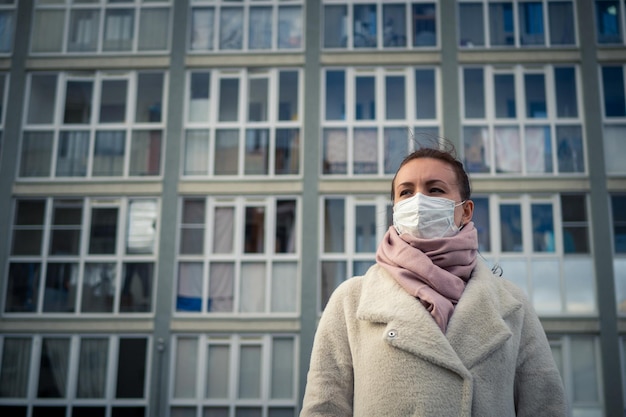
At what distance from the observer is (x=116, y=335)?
49.9ft

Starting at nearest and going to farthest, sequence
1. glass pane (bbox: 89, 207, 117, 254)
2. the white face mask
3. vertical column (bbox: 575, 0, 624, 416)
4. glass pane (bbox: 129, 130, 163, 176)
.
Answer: the white face mask → vertical column (bbox: 575, 0, 624, 416) → glass pane (bbox: 89, 207, 117, 254) → glass pane (bbox: 129, 130, 163, 176)

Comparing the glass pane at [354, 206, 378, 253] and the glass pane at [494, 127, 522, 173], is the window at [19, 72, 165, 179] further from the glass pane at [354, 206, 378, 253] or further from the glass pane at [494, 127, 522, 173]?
the glass pane at [494, 127, 522, 173]

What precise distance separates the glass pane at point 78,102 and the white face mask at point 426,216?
15039 mm

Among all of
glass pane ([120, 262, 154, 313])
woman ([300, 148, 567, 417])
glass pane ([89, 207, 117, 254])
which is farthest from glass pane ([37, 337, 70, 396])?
woman ([300, 148, 567, 417])

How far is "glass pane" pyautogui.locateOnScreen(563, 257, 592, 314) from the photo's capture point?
14.9m

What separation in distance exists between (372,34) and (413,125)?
7.86 ft

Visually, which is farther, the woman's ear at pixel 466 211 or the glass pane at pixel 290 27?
the glass pane at pixel 290 27

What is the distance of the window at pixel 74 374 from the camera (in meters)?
14.9

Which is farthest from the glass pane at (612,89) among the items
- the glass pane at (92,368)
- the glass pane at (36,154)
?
the glass pane at (36,154)

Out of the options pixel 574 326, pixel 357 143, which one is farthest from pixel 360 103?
pixel 574 326

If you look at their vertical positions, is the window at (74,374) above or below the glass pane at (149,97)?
below

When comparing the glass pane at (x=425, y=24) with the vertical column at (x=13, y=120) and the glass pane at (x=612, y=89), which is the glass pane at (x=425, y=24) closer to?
the glass pane at (x=612, y=89)

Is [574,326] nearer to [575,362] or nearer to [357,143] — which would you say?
[575,362]

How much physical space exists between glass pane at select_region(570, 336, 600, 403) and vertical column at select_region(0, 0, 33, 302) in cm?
1256
